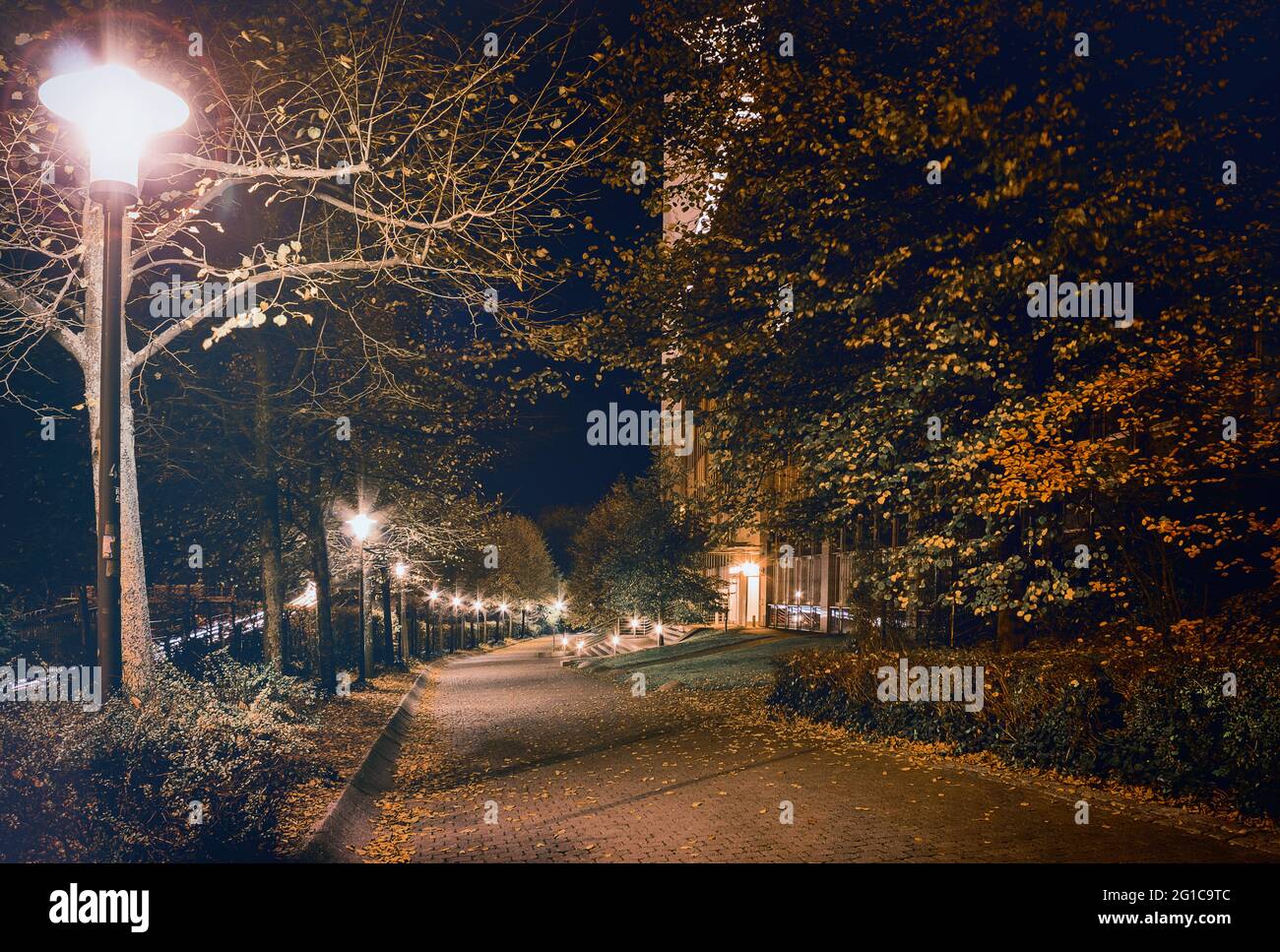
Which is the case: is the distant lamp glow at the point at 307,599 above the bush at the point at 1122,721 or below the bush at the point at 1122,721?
below

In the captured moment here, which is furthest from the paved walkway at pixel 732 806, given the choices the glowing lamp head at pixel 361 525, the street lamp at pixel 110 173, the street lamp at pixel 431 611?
the street lamp at pixel 431 611

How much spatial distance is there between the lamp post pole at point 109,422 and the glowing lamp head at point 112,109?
192 millimetres

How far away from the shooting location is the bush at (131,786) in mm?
5621

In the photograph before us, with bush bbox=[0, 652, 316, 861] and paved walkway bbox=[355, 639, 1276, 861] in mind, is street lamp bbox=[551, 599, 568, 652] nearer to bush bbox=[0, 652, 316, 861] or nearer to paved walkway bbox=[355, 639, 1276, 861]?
paved walkway bbox=[355, 639, 1276, 861]

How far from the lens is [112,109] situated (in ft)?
19.8

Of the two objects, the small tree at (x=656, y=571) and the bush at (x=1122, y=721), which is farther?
the small tree at (x=656, y=571)

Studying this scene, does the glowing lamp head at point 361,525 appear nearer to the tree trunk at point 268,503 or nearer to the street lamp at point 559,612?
the tree trunk at point 268,503

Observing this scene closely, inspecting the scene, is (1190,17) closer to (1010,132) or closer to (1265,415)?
(1010,132)

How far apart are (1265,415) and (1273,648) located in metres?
3.21

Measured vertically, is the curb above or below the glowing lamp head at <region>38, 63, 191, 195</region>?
below

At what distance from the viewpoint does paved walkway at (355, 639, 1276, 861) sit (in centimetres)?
701

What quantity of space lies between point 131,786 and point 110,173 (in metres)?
4.23

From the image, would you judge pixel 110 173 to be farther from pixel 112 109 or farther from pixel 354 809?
pixel 354 809

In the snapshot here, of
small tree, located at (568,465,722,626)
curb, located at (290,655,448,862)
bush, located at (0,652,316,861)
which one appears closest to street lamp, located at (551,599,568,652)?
small tree, located at (568,465,722,626)
